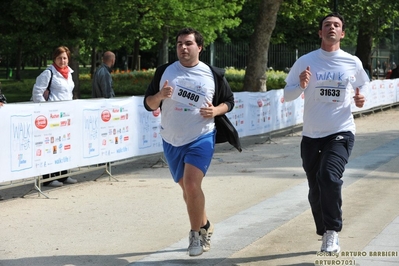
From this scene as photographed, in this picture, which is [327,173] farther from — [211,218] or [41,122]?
[41,122]

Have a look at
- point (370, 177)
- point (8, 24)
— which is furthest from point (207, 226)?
point (8, 24)

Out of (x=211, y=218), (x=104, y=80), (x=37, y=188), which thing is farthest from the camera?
(x=104, y=80)

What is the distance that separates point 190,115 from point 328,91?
3.88 ft

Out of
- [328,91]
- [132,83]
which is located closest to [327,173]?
[328,91]

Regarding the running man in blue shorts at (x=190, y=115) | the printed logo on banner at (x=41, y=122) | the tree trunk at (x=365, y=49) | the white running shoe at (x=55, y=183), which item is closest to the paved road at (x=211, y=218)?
the white running shoe at (x=55, y=183)

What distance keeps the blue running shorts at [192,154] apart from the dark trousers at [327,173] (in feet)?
2.80

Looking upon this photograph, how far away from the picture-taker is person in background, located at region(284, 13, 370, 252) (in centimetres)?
707

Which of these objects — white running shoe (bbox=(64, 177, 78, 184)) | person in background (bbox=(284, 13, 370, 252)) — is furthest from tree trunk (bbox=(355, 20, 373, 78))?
person in background (bbox=(284, 13, 370, 252))

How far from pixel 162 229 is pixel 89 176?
15.5ft

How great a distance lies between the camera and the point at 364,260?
23.1 feet

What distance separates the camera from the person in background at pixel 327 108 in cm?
707

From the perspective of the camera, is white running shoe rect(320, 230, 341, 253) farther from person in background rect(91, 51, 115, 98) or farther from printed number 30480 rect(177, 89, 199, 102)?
person in background rect(91, 51, 115, 98)

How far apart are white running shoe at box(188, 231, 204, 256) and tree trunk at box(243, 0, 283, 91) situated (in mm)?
19039

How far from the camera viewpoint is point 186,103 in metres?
7.15
